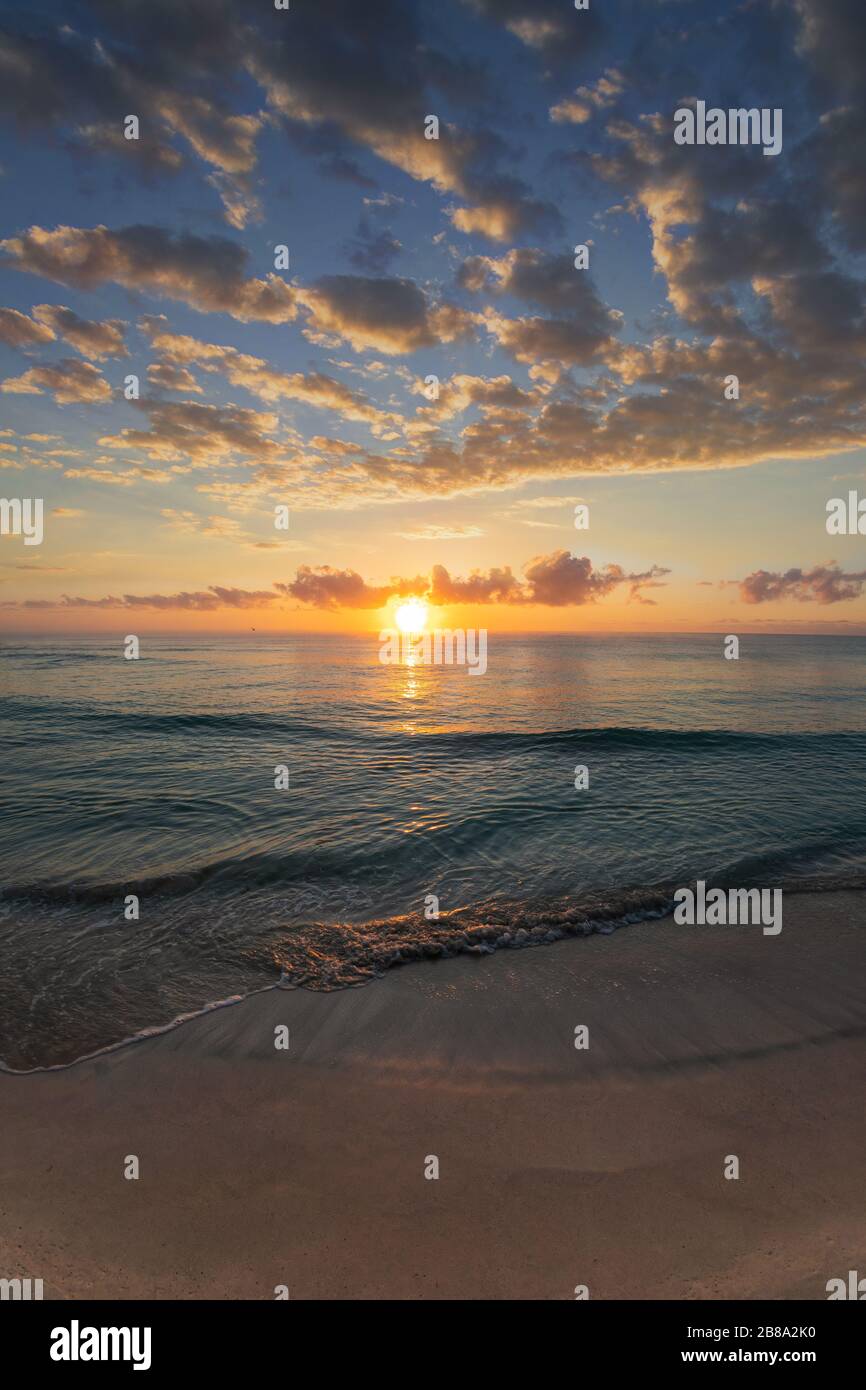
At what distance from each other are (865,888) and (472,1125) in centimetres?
1158

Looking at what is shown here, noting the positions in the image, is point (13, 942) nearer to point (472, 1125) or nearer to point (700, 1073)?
point (472, 1125)

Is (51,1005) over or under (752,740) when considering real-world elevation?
under

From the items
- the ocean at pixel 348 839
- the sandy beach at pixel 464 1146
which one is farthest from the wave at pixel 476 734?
the sandy beach at pixel 464 1146

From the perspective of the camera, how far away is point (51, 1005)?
8.77m

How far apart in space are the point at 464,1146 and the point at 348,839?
10.9 meters

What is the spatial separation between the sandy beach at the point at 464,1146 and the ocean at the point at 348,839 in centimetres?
146

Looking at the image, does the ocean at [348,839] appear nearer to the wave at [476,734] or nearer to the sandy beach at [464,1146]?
the wave at [476,734]

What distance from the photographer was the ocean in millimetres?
10047

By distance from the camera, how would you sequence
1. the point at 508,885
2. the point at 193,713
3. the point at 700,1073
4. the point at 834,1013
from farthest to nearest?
the point at 193,713 < the point at 508,885 < the point at 834,1013 < the point at 700,1073

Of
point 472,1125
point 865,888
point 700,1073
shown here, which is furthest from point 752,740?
point 472,1125

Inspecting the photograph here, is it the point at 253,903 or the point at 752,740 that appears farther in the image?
the point at 752,740

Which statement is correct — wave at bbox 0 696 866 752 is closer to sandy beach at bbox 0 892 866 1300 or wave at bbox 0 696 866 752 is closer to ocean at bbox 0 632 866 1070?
ocean at bbox 0 632 866 1070

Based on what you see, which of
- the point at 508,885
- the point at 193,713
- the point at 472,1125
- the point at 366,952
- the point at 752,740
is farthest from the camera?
the point at 193,713
